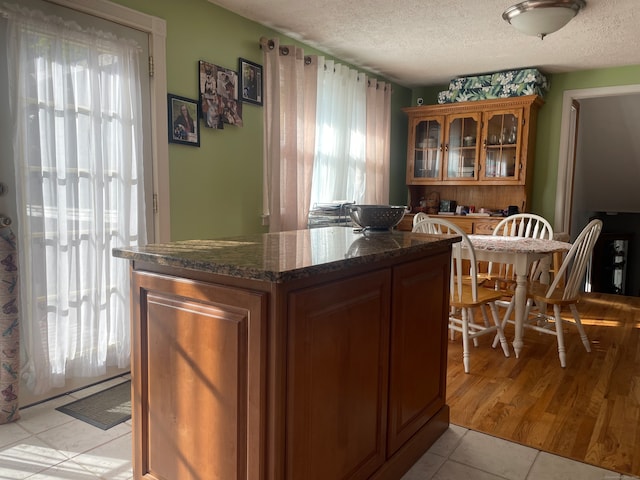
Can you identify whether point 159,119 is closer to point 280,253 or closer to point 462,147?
point 280,253

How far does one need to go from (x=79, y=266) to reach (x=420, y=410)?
1.79 meters

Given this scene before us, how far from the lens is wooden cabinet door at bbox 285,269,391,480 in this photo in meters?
1.31

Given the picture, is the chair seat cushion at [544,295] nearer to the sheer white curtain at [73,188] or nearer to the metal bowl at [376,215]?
the metal bowl at [376,215]

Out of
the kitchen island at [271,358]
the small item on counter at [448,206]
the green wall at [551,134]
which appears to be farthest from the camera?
the small item on counter at [448,206]

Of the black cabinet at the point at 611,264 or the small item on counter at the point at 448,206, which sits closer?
the small item on counter at the point at 448,206

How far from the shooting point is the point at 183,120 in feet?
9.87

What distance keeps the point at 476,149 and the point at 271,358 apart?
4.32 meters

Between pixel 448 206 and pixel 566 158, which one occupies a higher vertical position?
pixel 566 158

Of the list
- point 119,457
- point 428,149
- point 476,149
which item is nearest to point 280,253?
point 119,457

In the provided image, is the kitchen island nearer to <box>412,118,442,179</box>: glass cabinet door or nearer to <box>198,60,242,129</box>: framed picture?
<box>198,60,242,129</box>: framed picture

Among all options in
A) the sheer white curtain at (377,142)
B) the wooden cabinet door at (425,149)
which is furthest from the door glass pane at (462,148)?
the sheer white curtain at (377,142)

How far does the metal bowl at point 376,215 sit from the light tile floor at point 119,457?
99 cm

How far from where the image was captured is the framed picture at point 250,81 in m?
3.41

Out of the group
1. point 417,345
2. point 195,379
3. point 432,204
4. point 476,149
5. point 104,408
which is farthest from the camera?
point 432,204
